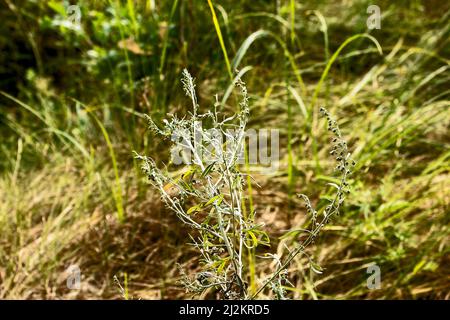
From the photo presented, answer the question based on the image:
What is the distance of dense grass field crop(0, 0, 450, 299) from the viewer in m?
1.61

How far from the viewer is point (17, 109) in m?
2.41

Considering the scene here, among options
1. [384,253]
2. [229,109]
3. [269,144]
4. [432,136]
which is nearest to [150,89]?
[229,109]

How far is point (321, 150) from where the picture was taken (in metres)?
1.95

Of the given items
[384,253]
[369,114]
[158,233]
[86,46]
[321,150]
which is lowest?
[384,253]

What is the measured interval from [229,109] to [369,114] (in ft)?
1.69

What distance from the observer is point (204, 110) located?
199cm

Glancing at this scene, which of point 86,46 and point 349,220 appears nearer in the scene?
point 349,220

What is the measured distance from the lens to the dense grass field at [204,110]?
1.61 meters

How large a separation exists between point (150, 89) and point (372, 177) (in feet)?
2.64

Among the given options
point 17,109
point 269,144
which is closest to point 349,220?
point 269,144

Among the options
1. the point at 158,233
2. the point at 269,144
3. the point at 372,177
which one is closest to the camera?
the point at 158,233

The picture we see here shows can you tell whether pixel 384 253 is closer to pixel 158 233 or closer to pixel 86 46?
pixel 158 233
